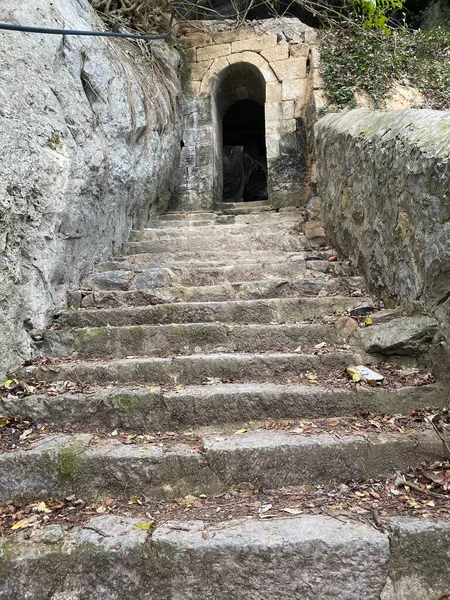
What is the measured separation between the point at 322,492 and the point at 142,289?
7.27 ft

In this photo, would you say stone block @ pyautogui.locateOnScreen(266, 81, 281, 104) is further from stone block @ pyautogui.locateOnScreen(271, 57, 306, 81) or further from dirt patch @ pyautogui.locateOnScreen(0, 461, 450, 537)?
dirt patch @ pyautogui.locateOnScreen(0, 461, 450, 537)

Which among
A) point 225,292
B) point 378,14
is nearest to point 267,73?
point 378,14

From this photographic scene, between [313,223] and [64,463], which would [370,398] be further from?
[313,223]

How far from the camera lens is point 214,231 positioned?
4848mm

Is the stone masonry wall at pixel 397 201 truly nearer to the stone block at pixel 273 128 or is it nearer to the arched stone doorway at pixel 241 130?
the stone block at pixel 273 128

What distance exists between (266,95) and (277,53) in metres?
0.70

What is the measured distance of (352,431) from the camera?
2.04 metres

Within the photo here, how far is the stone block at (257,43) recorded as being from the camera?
706 cm

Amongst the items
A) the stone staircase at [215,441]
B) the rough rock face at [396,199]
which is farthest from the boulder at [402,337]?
the rough rock face at [396,199]

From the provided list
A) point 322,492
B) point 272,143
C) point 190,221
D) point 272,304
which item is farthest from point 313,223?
point 322,492

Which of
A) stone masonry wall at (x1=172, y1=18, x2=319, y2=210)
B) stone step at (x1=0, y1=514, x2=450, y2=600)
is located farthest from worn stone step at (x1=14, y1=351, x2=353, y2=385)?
stone masonry wall at (x1=172, y1=18, x2=319, y2=210)

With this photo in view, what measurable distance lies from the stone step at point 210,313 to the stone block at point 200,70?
5536mm

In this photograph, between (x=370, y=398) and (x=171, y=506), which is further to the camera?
(x=370, y=398)

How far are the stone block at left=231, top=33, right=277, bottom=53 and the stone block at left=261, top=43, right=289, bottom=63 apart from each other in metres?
0.08
